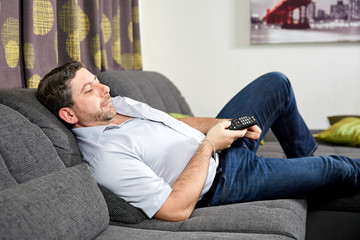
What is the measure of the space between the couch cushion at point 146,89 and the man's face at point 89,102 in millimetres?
474

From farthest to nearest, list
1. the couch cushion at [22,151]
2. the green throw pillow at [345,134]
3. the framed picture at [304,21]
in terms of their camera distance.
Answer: the framed picture at [304,21], the green throw pillow at [345,134], the couch cushion at [22,151]

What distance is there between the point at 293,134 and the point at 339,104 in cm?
166

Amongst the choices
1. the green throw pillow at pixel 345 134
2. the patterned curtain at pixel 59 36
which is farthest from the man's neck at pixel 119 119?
the green throw pillow at pixel 345 134

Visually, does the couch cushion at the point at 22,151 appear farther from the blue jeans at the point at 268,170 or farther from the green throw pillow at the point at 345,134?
the green throw pillow at the point at 345,134

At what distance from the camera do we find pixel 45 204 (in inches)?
38.8

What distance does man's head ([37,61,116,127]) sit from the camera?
1502 mm

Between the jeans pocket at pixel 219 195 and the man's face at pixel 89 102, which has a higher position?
the man's face at pixel 89 102

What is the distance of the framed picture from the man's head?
210 cm

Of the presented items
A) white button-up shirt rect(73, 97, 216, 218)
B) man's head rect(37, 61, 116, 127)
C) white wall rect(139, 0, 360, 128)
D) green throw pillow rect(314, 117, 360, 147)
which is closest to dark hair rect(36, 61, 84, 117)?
man's head rect(37, 61, 116, 127)

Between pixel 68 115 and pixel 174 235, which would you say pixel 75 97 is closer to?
pixel 68 115

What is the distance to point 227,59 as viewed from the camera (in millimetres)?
3473

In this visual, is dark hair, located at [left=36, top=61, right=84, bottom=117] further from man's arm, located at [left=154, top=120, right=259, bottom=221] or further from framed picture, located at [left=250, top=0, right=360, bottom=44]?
framed picture, located at [left=250, top=0, right=360, bottom=44]

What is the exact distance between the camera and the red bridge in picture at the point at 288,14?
10.8 feet

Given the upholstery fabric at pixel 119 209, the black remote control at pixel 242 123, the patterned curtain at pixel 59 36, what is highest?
the patterned curtain at pixel 59 36
